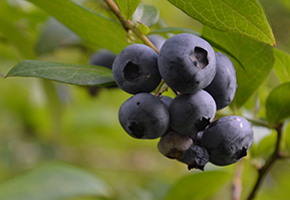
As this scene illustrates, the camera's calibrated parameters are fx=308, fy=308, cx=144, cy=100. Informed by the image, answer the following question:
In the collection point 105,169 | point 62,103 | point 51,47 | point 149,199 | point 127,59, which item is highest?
point 127,59

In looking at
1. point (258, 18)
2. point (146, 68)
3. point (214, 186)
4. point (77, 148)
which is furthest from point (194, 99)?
point (77, 148)

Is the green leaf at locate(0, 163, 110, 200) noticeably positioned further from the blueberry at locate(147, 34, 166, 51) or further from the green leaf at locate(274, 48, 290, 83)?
the green leaf at locate(274, 48, 290, 83)

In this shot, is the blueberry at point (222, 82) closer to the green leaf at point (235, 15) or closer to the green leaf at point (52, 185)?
the green leaf at point (235, 15)

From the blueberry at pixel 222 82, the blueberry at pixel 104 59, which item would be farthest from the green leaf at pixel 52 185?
the blueberry at pixel 222 82

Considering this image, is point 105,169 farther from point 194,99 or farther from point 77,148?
point 194,99

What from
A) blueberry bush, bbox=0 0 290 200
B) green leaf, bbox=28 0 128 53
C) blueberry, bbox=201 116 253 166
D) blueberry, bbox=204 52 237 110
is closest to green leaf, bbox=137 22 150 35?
blueberry bush, bbox=0 0 290 200

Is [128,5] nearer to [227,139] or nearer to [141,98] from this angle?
[141,98]
